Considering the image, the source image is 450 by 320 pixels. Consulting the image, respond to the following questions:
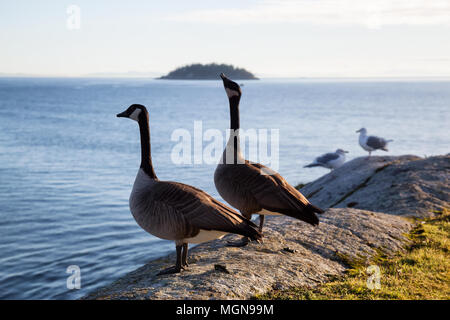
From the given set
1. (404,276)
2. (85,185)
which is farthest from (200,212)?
(85,185)

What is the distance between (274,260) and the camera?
7.56m

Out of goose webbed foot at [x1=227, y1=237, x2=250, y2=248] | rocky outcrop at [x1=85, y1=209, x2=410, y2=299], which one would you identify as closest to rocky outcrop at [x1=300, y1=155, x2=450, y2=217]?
rocky outcrop at [x1=85, y1=209, x2=410, y2=299]

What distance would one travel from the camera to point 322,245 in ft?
29.1

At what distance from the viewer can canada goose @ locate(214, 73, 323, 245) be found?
7.71 m

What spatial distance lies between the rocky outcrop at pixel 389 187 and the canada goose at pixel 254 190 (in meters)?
5.93

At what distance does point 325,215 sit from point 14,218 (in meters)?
24.0

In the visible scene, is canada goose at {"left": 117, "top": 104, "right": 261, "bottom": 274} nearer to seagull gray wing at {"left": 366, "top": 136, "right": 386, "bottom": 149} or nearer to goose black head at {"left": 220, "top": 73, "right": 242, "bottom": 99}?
goose black head at {"left": 220, "top": 73, "right": 242, "bottom": 99}

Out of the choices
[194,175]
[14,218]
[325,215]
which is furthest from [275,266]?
[194,175]

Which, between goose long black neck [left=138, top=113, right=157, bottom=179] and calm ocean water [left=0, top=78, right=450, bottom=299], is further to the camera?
calm ocean water [left=0, top=78, right=450, bottom=299]

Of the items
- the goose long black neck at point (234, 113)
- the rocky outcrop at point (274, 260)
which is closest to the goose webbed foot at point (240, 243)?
the rocky outcrop at point (274, 260)

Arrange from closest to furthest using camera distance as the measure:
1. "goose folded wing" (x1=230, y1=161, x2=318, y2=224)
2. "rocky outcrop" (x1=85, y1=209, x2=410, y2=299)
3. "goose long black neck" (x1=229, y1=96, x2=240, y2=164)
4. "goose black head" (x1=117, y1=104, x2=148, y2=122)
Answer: "rocky outcrop" (x1=85, y1=209, x2=410, y2=299) → "goose black head" (x1=117, y1=104, x2=148, y2=122) → "goose folded wing" (x1=230, y1=161, x2=318, y2=224) → "goose long black neck" (x1=229, y1=96, x2=240, y2=164)

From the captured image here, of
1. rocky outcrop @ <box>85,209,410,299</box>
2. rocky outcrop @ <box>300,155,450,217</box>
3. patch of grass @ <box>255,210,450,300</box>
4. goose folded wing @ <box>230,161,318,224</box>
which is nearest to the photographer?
rocky outcrop @ <box>85,209,410,299</box>

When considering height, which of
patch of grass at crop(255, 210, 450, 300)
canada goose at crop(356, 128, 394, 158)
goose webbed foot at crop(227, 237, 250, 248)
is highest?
canada goose at crop(356, 128, 394, 158)

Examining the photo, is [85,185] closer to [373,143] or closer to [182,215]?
[373,143]
